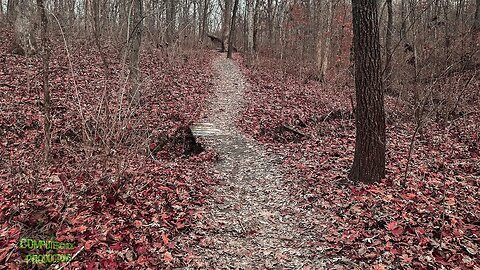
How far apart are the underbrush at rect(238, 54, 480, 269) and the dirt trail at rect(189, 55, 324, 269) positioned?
255 millimetres

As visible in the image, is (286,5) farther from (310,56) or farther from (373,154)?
(373,154)

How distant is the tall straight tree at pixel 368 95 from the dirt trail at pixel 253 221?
1.45 meters

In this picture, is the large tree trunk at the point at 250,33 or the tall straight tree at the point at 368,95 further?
the large tree trunk at the point at 250,33

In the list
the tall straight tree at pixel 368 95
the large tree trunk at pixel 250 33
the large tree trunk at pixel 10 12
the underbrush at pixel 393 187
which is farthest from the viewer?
the large tree trunk at pixel 250 33

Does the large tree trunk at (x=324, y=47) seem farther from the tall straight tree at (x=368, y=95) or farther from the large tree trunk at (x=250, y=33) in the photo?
the tall straight tree at (x=368, y=95)

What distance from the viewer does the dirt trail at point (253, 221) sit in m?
4.43

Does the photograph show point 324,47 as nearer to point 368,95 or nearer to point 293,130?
point 293,130

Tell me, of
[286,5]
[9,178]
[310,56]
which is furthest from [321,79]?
[9,178]

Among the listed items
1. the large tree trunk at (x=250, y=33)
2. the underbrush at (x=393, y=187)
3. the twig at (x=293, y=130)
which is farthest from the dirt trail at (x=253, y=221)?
the large tree trunk at (x=250, y=33)

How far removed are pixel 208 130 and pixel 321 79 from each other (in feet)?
30.6

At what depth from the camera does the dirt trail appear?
443cm

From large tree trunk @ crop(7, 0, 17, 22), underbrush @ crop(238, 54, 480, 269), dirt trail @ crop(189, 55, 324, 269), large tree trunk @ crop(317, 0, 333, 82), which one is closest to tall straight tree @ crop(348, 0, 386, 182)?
underbrush @ crop(238, 54, 480, 269)

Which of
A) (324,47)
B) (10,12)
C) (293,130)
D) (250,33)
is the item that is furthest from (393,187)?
(10,12)

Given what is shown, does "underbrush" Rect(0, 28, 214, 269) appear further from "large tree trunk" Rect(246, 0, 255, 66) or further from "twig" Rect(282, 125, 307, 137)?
"large tree trunk" Rect(246, 0, 255, 66)
